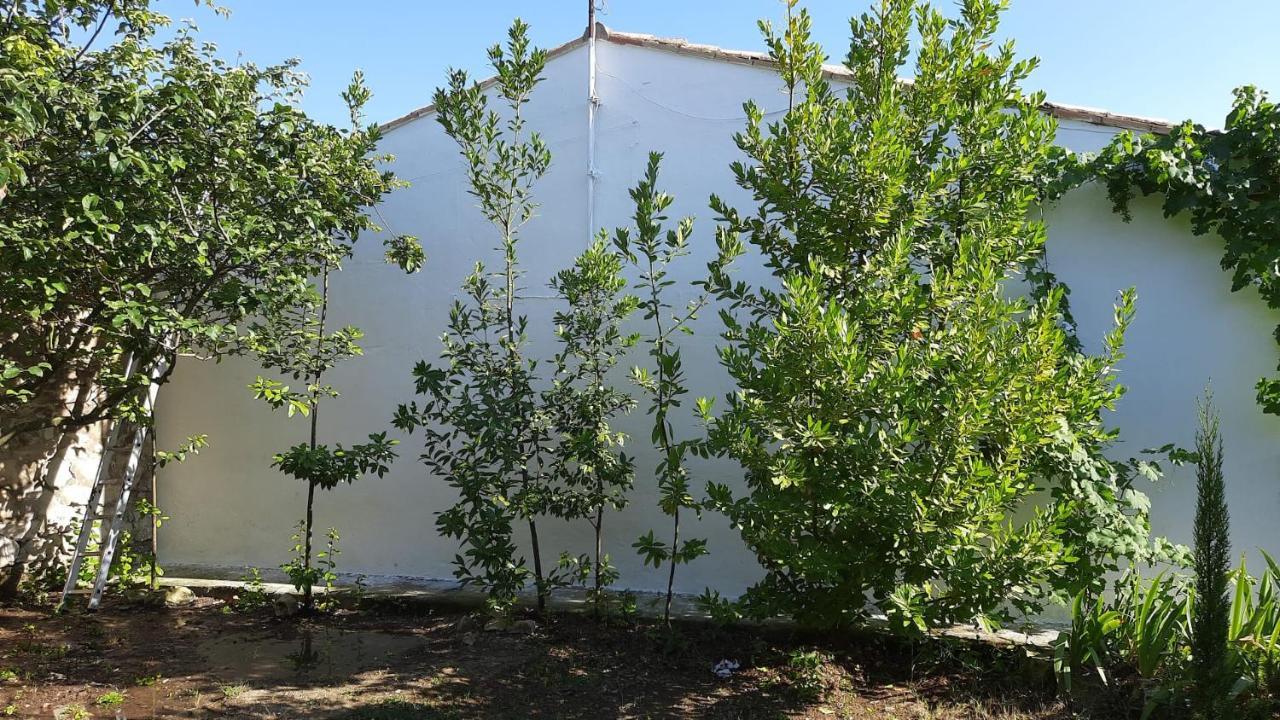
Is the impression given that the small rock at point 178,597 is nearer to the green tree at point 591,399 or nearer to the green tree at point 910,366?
the green tree at point 591,399

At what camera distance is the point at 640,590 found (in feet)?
17.3

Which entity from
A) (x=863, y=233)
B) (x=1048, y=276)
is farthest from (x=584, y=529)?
Result: (x=1048, y=276)

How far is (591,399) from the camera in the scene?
4.47m

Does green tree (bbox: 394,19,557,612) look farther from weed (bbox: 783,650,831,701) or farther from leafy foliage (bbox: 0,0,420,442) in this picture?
weed (bbox: 783,650,831,701)

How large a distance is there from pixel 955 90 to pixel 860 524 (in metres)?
2.20

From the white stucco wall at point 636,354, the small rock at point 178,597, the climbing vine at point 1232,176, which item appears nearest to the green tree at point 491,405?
the white stucco wall at point 636,354

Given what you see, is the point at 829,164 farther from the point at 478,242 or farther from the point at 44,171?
the point at 44,171

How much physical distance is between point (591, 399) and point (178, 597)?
3195 mm

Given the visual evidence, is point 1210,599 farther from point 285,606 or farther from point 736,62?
point 285,606

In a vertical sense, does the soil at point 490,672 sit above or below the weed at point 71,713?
above

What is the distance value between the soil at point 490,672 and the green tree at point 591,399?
23.6 inches

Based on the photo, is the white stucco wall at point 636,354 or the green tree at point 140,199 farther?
the white stucco wall at point 636,354

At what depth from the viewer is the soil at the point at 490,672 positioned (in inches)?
146

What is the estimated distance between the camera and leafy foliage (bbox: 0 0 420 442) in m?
3.74
